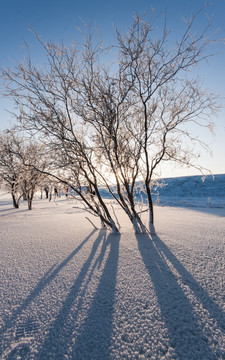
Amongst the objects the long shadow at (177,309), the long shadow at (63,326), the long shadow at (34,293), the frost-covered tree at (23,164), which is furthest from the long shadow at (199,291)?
the frost-covered tree at (23,164)

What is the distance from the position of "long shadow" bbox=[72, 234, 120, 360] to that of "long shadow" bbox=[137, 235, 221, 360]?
37 cm

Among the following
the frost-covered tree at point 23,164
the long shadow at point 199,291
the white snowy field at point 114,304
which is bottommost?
the long shadow at point 199,291

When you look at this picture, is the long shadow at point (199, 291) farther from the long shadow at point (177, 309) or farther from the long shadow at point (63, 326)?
the long shadow at point (63, 326)

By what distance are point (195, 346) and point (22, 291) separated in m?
1.39

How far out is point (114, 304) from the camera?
4.25 feet

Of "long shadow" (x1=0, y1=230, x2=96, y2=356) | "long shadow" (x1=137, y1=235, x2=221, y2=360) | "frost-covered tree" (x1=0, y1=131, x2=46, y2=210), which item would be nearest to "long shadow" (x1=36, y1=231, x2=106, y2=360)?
"long shadow" (x1=0, y1=230, x2=96, y2=356)

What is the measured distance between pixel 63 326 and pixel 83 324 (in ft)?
0.42

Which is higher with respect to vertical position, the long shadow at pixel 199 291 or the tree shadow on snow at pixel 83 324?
the tree shadow on snow at pixel 83 324

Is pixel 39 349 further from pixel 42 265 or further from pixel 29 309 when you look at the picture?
pixel 42 265

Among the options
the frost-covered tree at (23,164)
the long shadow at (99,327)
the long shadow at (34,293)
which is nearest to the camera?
the long shadow at (99,327)

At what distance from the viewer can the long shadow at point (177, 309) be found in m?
0.92

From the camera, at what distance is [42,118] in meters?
3.08

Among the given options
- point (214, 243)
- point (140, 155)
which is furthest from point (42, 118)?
point (214, 243)

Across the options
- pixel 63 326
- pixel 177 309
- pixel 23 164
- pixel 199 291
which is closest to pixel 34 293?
pixel 63 326
